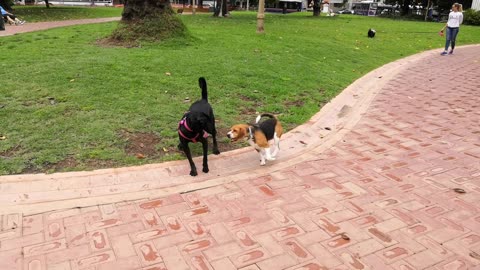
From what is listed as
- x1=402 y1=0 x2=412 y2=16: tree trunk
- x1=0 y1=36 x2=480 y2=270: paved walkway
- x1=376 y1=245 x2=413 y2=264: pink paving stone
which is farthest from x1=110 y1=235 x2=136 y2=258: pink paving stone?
x1=402 y1=0 x2=412 y2=16: tree trunk

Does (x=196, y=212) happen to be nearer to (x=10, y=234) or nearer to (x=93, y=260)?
(x=93, y=260)

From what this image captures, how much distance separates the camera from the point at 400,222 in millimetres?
3547

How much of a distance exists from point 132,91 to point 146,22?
5019 millimetres

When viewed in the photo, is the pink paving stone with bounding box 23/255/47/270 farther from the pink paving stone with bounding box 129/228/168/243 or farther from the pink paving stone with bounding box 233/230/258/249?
the pink paving stone with bounding box 233/230/258/249

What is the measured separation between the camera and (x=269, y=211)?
3.65 meters

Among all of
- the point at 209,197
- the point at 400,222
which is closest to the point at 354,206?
the point at 400,222

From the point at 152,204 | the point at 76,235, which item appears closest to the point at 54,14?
the point at 152,204

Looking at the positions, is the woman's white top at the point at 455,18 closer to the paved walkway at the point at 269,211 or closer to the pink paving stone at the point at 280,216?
the paved walkway at the point at 269,211

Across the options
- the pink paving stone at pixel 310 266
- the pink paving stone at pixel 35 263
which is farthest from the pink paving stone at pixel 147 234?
the pink paving stone at pixel 310 266

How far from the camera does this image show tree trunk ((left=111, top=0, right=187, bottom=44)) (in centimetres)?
1101

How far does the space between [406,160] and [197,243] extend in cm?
302

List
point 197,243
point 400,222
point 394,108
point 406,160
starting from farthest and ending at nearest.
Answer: point 394,108
point 406,160
point 400,222
point 197,243

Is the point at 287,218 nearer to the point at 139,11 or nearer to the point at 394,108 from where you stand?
the point at 394,108

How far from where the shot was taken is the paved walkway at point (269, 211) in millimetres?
3010
